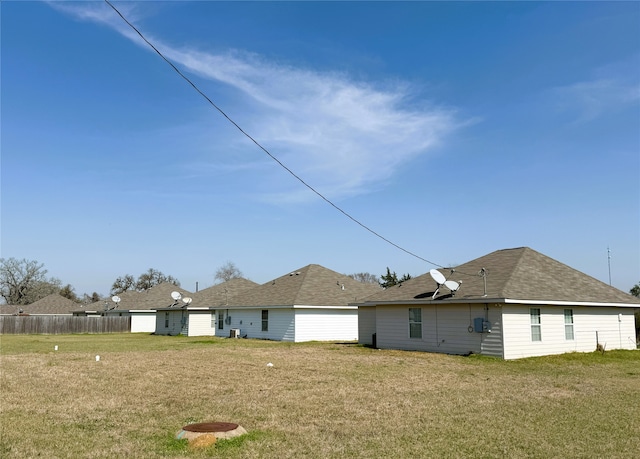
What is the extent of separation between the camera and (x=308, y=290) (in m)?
37.1

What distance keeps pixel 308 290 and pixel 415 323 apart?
42.0 feet

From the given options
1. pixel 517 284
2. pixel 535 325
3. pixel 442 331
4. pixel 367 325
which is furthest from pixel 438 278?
pixel 367 325

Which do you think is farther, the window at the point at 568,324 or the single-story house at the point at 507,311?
the window at the point at 568,324

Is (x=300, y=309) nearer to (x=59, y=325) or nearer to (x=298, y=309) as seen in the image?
(x=298, y=309)

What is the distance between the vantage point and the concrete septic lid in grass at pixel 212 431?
8.23 m

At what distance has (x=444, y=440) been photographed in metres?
8.40

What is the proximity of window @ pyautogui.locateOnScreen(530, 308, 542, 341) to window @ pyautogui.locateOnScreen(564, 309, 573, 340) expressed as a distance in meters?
1.88

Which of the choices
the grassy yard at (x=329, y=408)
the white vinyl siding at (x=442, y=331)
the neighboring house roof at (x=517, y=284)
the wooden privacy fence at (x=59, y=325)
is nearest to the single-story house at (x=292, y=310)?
the white vinyl siding at (x=442, y=331)

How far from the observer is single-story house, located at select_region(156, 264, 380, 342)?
35250mm

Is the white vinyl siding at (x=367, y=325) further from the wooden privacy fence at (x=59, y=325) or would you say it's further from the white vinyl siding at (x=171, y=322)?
the wooden privacy fence at (x=59, y=325)

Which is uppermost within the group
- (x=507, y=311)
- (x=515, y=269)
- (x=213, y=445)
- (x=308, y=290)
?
(x=515, y=269)

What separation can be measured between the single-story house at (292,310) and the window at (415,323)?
8650 millimetres

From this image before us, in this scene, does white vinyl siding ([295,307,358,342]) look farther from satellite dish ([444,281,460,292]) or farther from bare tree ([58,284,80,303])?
bare tree ([58,284,80,303])

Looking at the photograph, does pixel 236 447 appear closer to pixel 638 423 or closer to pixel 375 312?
pixel 638 423
